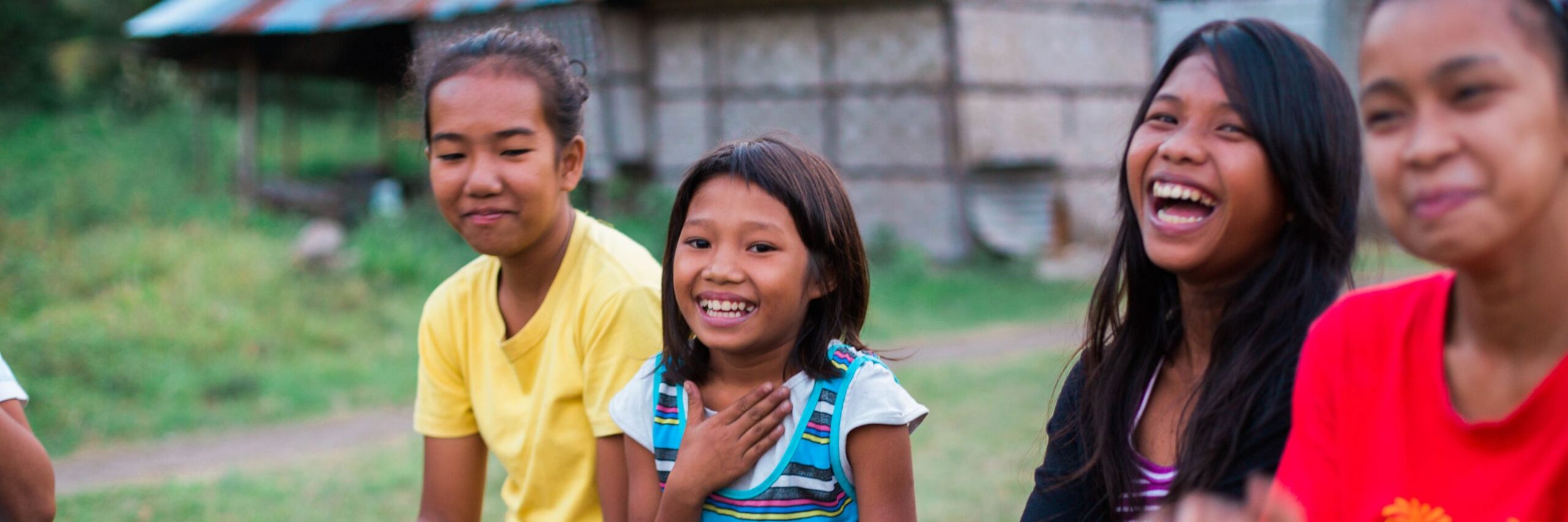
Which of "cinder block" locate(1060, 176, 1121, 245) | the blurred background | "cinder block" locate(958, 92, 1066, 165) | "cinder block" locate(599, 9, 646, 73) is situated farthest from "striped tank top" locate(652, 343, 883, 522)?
"cinder block" locate(1060, 176, 1121, 245)

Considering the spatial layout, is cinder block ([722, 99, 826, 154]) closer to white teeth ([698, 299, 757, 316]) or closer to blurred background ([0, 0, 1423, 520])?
blurred background ([0, 0, 1423, 520])

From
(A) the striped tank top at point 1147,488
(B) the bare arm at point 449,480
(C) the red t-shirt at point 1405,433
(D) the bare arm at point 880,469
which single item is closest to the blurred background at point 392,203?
(B) the bare arm at point 449,480

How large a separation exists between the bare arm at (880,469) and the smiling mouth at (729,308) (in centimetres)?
28

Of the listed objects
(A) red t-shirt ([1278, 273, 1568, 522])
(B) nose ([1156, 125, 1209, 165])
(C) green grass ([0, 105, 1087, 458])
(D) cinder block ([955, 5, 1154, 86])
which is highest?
(D) cinder block ([955, 5, 1154, 86])

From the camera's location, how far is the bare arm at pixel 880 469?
84.6 inches

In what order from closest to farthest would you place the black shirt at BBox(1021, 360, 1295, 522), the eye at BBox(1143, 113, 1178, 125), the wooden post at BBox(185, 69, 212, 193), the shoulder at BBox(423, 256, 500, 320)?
1. the black shirt at BBox(1021, 360, 1295, 522)
2. the eye at BBox(1143, 113, 1178, 125)
3. the shoulder at BBox(423, 256, 500, 320)
4. the wooden post at BBox(185, 69, 212, 193)

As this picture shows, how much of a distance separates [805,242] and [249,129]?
12.7 meters

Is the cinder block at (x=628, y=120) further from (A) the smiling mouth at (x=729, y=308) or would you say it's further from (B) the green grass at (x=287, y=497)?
(A) the smiling mouth at (x=729, y=308)

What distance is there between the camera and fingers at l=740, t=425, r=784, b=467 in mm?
2150

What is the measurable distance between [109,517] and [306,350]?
2948 millimetres

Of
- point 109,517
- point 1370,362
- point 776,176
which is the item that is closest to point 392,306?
point 109,517

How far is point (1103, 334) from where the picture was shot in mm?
2158

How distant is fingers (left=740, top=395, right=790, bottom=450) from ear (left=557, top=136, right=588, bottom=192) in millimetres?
787

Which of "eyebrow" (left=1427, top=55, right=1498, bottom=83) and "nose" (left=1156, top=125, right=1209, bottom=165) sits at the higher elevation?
"eyebrow" (left=1427, top=55, right=1498, bottom=83)
